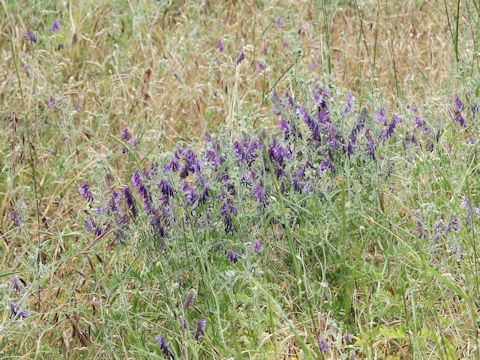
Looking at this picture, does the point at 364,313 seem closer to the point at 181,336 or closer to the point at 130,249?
the point at 181,336

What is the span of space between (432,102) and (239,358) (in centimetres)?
196

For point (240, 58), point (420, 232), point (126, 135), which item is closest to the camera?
point (420, 232)

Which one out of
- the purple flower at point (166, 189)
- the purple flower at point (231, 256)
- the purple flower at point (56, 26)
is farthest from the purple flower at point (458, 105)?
the purple flower at point (56, 26)

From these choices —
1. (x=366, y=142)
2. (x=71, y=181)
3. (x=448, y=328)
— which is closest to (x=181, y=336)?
(x=448, y=328)

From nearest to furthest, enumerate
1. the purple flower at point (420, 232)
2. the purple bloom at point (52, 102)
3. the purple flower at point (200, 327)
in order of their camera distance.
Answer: the purple flower at point (200, 327)
the purple flower at point (420, 232)
the purple bloom at point (52, 102)

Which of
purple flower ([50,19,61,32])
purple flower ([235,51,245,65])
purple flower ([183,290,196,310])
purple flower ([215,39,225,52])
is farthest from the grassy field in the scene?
purple flower ([50,19,61,32])

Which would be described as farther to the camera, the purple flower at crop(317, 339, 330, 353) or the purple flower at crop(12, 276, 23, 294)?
the purple flower at crop(12, 276, 23, 294)

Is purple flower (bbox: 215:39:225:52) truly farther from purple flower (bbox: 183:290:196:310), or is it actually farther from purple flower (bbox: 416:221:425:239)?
purple flower (bbox: 183:290:196:310)

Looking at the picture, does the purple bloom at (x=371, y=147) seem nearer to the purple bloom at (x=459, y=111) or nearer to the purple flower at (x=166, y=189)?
the purple bloom at (x=459, y=111)

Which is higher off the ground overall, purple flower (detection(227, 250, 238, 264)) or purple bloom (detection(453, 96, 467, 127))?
purple bloom (detection(453, 96, 467, 127))

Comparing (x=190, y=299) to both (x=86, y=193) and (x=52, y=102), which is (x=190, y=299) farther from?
(x=52, y=102)

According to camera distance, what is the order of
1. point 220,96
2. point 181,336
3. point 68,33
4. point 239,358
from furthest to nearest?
point 68,33
point 220,96
point 181,336
point 239,358

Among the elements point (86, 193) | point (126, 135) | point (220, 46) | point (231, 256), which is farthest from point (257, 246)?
point (220, 46)

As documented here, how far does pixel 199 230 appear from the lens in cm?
316
